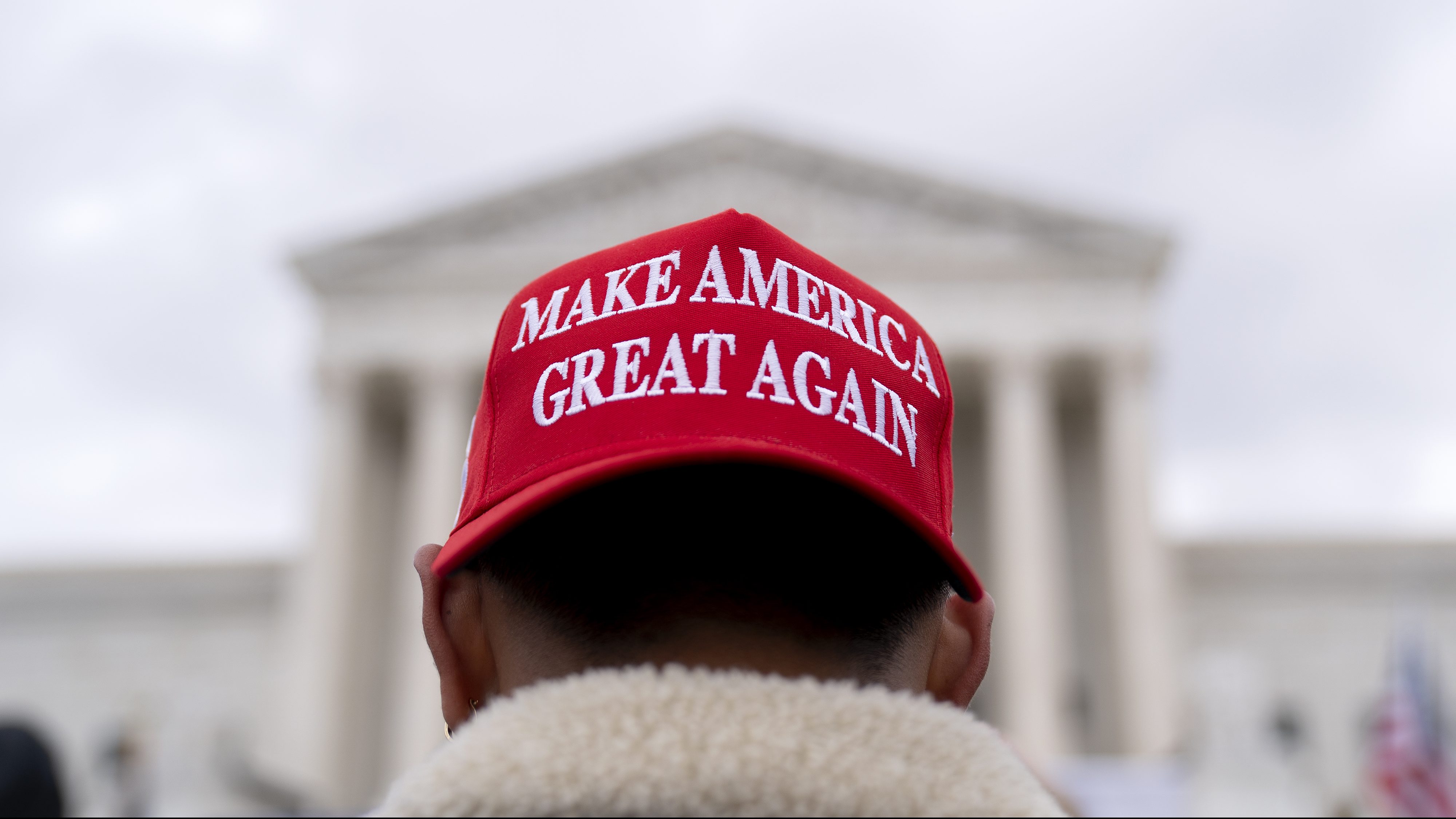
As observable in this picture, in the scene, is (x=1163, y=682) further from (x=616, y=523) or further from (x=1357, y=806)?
(x=616, y=523)

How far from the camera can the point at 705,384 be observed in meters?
1.72

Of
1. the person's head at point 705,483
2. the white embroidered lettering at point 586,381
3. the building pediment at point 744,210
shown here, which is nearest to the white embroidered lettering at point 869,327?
the person's head at point 705,483

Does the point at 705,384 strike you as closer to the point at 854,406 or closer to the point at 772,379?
the point at 772,379

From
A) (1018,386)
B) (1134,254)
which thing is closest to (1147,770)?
(1018,386)

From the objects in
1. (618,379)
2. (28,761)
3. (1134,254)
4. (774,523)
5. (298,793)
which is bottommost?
(298,793)

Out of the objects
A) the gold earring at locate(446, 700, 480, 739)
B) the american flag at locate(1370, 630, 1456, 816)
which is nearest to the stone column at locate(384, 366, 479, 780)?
the american flag at locate(1370, 630, 1456, 816)

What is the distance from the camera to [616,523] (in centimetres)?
172

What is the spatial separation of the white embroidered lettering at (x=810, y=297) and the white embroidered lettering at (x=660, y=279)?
0.16m

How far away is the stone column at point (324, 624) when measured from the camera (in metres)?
39.2

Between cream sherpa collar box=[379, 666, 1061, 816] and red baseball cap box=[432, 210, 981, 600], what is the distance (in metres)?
0.30

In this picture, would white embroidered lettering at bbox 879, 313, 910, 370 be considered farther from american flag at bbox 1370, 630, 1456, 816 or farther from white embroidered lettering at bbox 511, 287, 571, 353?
american flag at bbox 1370, 630, 1456, 816

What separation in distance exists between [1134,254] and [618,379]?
4197cm

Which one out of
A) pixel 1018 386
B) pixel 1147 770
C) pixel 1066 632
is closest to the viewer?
pixel 1147 770

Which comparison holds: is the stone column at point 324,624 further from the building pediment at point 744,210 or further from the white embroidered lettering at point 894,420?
the white embroidered lettering at point 894,420
